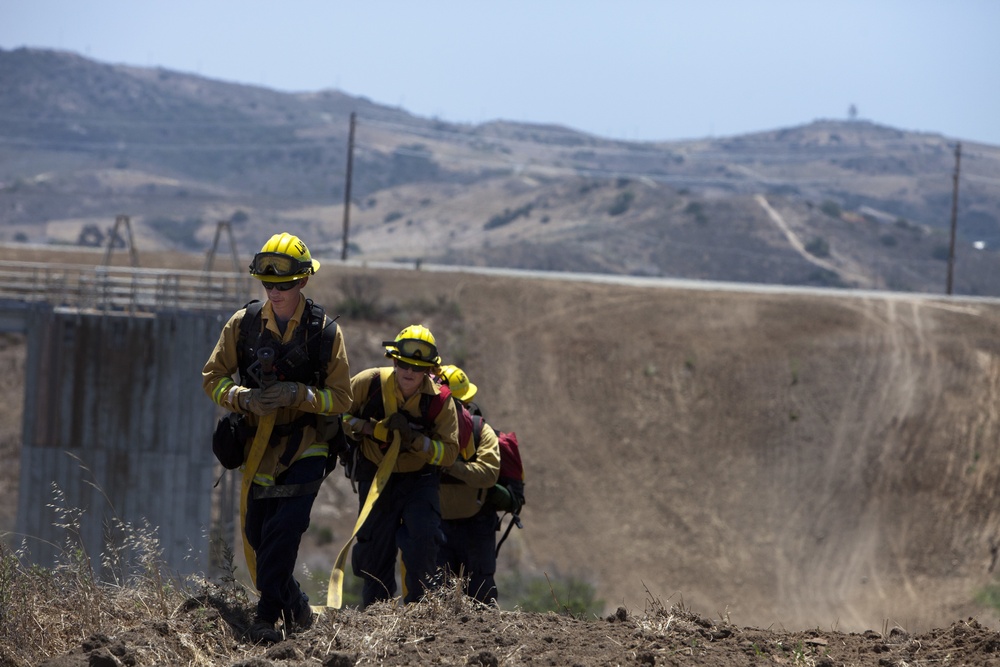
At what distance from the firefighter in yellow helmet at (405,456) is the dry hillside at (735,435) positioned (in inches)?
638

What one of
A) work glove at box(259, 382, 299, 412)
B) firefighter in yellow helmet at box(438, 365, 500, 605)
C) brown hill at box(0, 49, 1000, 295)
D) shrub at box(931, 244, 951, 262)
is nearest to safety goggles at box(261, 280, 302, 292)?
work glove at box(259, 382, 299, 412)

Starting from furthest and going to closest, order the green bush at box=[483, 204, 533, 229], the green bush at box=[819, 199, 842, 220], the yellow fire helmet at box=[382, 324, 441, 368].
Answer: the green bush at box=[483, 204, 533, 229] → the green bush at box=[819, 199, 842, 220] → the yellow fire helmet at box=[382, 324, 441, 368]

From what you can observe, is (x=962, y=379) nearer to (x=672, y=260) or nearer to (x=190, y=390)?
(x=190, y=390)

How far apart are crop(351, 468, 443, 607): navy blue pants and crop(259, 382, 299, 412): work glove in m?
1.41

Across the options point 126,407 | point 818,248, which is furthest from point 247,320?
point 818,248

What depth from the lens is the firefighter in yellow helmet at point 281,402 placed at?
18.5ft

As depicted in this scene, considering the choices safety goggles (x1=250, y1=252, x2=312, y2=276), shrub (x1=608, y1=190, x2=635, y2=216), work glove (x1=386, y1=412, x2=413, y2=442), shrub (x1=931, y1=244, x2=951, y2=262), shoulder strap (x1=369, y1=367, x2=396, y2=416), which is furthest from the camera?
shrub (x1=608, y1=190, x2=635, y2=216)

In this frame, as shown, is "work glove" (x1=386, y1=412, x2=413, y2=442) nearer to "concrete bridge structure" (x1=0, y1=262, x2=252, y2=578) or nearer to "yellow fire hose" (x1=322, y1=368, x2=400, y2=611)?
"yellow fire hose" (x1=322, y1=368, x2=400, y2=611)

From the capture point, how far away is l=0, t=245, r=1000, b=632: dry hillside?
2488 cm

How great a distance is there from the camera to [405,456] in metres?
6.83

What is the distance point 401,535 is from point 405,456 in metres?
0.46

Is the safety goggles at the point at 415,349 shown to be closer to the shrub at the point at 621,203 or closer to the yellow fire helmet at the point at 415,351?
the yellow fire helmet at the point at 415,351

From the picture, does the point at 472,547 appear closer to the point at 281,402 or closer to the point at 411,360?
the point at 411,360

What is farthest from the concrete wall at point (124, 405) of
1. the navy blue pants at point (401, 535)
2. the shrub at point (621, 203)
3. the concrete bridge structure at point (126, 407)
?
the shrub at point (621, 203)
